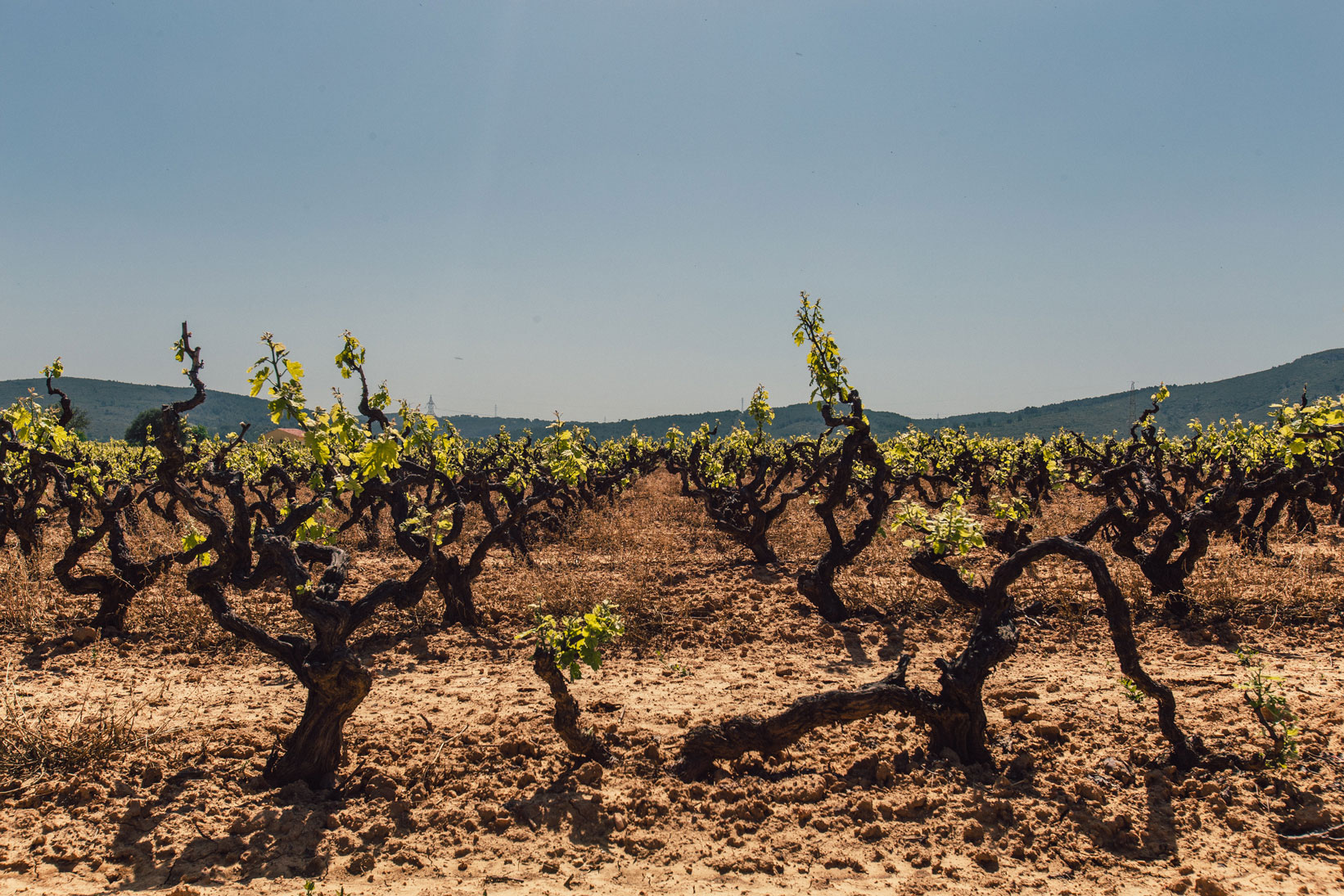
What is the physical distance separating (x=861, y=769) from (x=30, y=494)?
13.9 m

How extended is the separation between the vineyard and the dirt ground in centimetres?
3

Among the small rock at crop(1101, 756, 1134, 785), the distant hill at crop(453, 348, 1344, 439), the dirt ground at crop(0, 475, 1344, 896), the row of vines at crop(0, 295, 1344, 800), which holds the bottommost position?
the dirt ground at crop(0, 475, 1344, 896)

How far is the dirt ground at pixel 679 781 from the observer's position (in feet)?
13.0

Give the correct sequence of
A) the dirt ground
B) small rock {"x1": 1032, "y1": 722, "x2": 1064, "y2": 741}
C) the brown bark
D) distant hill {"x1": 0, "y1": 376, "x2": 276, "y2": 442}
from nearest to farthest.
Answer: the dirt ground, the brown bark, small rock {"x1": 1032, "y1": 722, "x2": 1064, "y2": 741}, distant hill {"x1": 0, "y1": 376, "x2": 276, "y2": 442}

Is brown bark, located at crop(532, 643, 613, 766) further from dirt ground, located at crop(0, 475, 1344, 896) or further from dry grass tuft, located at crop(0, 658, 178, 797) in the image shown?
dry grass tuft, located at crop(0, 658, 178, 797)

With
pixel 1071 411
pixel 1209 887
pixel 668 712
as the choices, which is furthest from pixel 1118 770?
pixel 1071 411

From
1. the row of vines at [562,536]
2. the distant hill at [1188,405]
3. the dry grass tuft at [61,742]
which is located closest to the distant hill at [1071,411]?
the distant hill at [1188,405]

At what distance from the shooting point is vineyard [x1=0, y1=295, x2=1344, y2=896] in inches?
161

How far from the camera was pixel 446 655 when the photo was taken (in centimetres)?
810

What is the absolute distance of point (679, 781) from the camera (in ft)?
16.4

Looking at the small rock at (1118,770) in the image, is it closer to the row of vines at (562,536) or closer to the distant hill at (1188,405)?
the row of vines at (562,536)

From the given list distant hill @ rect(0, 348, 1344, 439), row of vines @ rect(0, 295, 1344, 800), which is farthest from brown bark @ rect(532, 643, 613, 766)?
distant hill @ rect(0, 348, 1344, 439)

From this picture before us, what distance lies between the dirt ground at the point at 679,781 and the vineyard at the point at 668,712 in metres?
0.03

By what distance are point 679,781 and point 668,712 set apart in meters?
1.29
